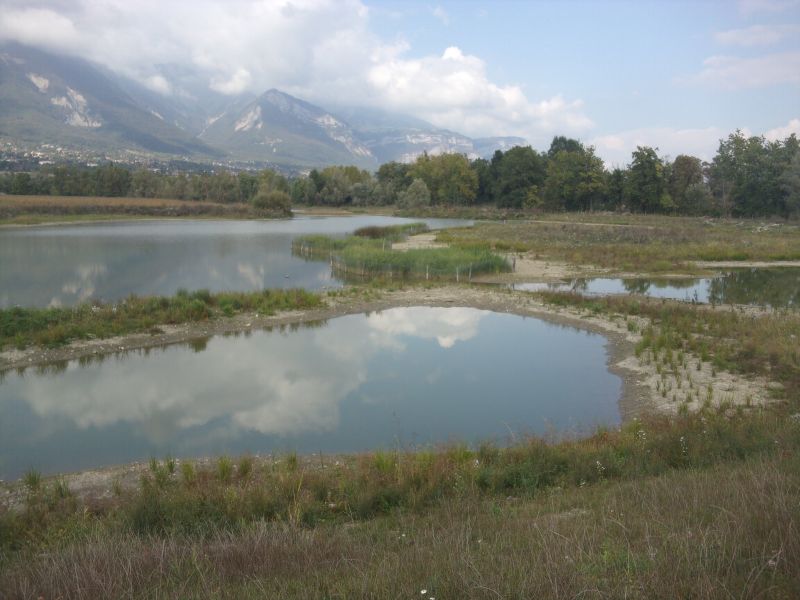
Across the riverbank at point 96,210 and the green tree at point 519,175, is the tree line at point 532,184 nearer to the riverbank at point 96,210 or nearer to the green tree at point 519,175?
the green tree at point 519,175

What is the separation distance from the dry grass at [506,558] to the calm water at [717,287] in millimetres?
21912

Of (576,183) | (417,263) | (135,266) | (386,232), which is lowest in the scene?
(135,266)

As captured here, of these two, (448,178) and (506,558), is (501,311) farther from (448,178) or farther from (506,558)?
(448,178)

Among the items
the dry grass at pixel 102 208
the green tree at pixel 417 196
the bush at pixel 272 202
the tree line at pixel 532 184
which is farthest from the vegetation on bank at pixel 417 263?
the green tree at pixel 417 196

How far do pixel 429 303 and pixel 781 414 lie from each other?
1647 cm

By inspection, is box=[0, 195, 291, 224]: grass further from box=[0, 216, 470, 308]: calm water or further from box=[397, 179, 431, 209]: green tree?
box=[397, 179, 431, 209]: green tree

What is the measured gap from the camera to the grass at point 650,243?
123 ft

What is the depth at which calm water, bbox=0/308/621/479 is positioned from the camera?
11289 mm

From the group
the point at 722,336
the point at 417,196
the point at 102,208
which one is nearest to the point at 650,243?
the point at 722,336

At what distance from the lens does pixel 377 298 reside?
26.0 meters

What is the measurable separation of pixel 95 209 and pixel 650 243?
75.6 metres

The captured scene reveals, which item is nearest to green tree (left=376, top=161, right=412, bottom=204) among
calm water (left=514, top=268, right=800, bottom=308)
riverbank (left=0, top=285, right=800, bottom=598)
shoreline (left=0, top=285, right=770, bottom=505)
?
calm water (left=514, top=268, right=800, bottom=308)

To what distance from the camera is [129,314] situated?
788 inches

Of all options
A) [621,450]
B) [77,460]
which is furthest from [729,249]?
[77,460]
